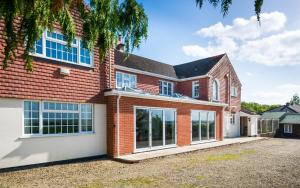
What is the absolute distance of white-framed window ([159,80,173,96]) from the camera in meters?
24.9

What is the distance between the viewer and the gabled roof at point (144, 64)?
21.6 m

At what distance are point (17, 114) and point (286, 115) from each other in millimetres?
37039

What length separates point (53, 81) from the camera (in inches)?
444

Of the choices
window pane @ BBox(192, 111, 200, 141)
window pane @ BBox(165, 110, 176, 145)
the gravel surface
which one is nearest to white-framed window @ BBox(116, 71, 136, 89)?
window pane @ BBox(165, 110, 176, 145)

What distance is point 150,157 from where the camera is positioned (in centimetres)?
1271

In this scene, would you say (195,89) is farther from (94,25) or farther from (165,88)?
(94,25)

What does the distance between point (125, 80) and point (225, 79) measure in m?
12.8

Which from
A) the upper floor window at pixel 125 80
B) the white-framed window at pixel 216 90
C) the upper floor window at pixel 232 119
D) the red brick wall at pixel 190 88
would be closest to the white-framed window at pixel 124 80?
the upper floor window at pixel 125 80

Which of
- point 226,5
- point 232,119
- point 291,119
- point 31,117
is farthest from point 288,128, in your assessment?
point 226,5

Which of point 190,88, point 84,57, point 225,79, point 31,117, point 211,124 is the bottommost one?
point 211,124

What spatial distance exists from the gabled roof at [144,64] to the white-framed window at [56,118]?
9022 mm

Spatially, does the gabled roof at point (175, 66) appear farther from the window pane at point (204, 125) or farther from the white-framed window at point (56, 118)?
the white-framed window at point (56, 118)

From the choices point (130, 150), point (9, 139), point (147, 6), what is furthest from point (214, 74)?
point (147, 6)

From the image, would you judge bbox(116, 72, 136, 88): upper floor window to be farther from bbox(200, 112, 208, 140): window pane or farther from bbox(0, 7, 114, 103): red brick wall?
bbox(0, 7, 114, 103): red brick wall
